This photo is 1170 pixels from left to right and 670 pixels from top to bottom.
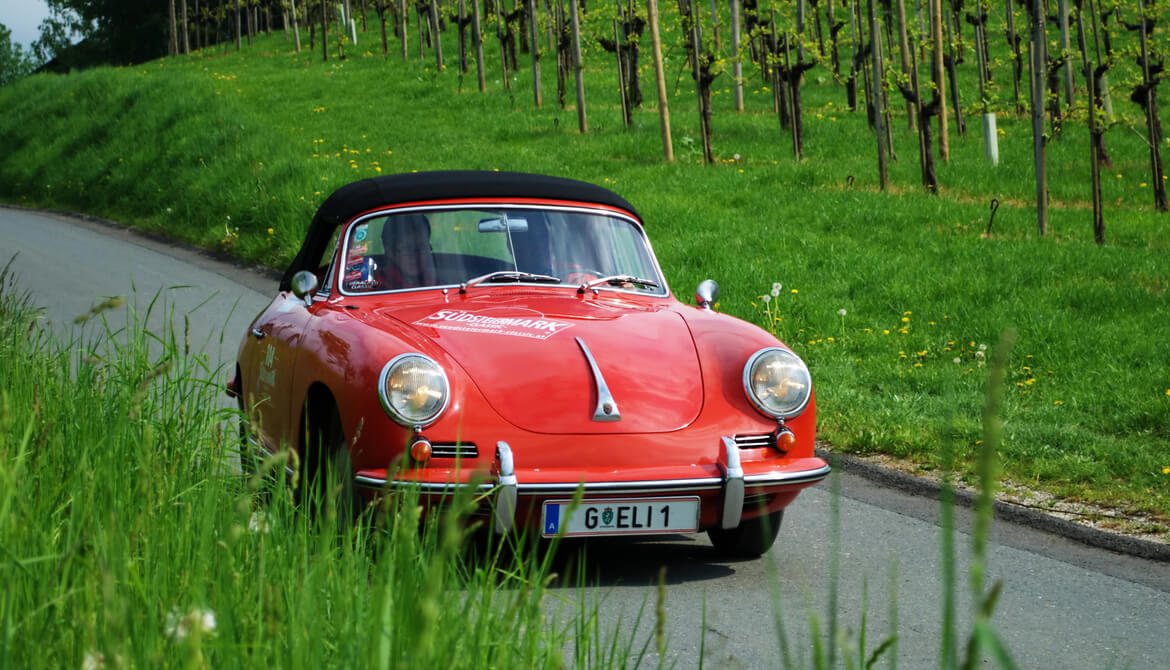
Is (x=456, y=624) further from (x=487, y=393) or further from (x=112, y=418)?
(x=487, y=393)

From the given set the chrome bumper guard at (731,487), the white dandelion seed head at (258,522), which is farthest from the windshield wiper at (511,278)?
the white dandelion seed head at (258,522)

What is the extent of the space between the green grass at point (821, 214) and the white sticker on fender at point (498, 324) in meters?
1.66

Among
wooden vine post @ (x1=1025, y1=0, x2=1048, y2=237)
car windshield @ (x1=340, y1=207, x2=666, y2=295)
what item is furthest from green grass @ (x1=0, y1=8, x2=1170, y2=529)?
car windshield @ (x1=340, y1=207, x2=666, y2=295)

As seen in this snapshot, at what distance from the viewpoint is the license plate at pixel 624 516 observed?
476 centimetres

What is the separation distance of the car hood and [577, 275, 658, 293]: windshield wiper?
0.70 m

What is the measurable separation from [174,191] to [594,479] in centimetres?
1943

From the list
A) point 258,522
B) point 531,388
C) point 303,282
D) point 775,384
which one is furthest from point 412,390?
point 258,522

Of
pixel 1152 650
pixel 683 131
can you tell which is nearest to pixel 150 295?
pixel 1152 650

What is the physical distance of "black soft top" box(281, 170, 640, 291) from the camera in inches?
257

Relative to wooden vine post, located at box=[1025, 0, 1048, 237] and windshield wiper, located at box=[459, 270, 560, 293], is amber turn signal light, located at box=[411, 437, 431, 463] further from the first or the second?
wooden vine post, located at box=[1025, 0, 1048, 237]

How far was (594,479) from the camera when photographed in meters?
4.78

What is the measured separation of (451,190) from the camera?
6555 millimetres

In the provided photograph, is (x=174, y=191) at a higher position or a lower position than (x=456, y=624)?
higher

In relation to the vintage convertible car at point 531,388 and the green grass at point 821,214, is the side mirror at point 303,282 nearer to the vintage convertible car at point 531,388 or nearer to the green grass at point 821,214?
the vintage convertible car at point 531,388
